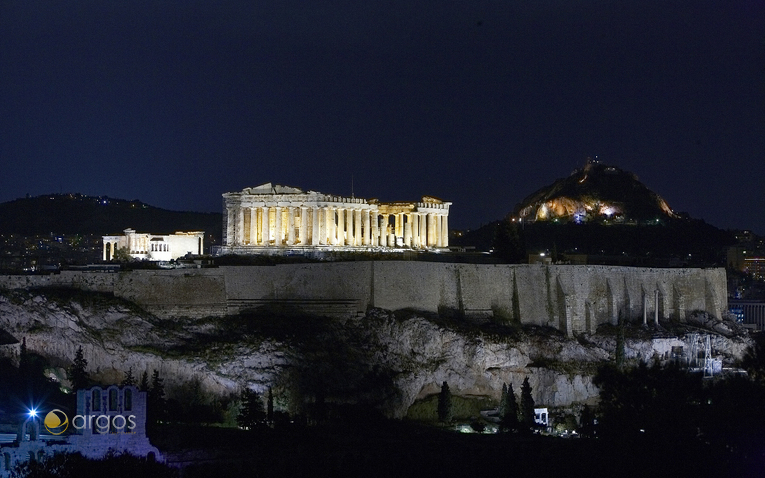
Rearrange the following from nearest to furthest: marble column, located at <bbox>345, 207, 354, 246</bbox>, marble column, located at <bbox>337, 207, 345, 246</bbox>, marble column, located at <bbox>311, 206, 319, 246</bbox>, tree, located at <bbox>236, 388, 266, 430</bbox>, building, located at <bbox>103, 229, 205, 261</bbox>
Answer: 1. tree, located at <bbox>236, 388, 266, 430</bbox>
2. marble column, located at <bbox>311, 206, 319, 246</bbox>
3. marble column, located at <bbox>337, 207, 345, 246</bbox>
4. marble column, located at <bbox>345, 207, 354, 246</bbox>
5. building, located at <bbox>103, 229, 205, 261</bbox>

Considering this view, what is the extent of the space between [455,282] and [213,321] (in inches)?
599

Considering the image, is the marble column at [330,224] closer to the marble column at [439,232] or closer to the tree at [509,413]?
the marble column at [439,232]

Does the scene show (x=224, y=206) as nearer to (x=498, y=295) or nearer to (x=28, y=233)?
(x=498, y=295)

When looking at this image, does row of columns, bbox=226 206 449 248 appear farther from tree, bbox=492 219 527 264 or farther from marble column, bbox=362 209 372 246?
tree, bbox=492 219 527 264

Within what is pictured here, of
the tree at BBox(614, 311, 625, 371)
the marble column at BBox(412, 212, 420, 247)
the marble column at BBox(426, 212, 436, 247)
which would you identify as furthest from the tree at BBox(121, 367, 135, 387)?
the marble column at BBox(426, 212, 436, 247)

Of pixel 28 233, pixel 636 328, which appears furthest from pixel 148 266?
pixel 28 233

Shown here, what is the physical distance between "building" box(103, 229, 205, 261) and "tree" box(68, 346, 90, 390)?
93.8 feet

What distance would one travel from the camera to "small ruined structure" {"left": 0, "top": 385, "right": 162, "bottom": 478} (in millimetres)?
47438

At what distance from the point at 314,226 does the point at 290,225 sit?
1959 mm

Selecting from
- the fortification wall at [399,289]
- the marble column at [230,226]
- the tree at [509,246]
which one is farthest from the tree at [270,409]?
the tree at [509,246]

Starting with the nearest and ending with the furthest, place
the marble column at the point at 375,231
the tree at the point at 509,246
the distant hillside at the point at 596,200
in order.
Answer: the tree at the point at 509,246, the marble column at the point at 375,231, the distant hillside at the point at 596,200

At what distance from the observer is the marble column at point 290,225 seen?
88875 millimetres

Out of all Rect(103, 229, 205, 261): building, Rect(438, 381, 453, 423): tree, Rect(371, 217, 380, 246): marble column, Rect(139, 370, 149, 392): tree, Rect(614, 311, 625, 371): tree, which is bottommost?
Rect(438, 381, 453, 423): tree

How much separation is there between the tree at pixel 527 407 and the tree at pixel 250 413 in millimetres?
14032
